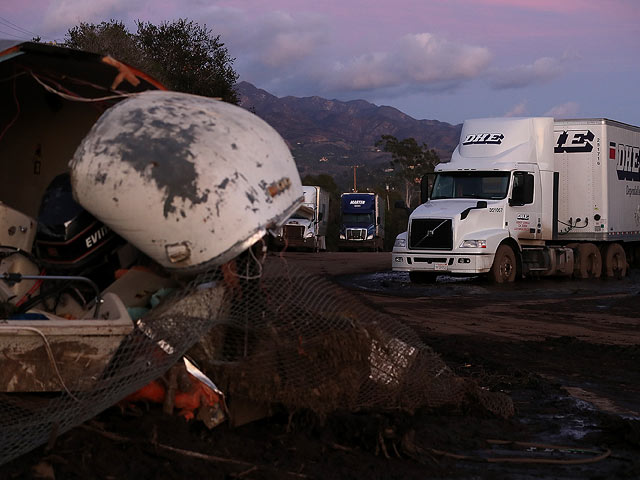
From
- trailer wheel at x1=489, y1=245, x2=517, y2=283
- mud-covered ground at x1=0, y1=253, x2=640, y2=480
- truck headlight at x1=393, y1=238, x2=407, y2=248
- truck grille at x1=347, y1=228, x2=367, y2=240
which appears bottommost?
mud-covered ground at x1=0, y1=253, x2=640, y2=480

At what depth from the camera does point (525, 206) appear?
2212 cm

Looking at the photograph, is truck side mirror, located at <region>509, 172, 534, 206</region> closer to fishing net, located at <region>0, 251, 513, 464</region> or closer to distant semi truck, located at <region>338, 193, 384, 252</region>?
fishing net, located at <region>0, 251, 513, 464</region>

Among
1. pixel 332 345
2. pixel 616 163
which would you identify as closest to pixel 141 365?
pixel 332 345

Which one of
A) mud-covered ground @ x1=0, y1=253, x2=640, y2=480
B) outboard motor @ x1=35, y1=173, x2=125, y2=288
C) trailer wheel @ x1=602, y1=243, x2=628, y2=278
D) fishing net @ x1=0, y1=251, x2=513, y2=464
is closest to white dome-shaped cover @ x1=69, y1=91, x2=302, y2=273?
fishing net @ x1=0, y1=251, x2=513, y2=464

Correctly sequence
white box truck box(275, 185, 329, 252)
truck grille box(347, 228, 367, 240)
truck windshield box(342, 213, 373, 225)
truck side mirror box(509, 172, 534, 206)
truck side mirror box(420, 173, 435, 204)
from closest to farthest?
truck side mirror box(509, 172, 534, 206)
truck side mirror box(420, 173, 435, 204)
white box truck box(275, 185, 329, 252)
truck grille box(347, 228, 367, 240)
truck windshield box(342, 213, 373, 225)

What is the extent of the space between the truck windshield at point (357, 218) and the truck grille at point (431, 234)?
25.0 meters

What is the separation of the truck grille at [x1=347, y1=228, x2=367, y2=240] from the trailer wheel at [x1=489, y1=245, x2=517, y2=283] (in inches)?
951

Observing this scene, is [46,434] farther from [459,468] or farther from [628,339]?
[628,339]

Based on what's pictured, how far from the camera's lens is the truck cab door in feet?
71.2

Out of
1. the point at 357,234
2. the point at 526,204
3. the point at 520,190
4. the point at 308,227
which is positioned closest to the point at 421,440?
the point at 520,190

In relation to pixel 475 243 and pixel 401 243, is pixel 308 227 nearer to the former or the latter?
pixel 401 243

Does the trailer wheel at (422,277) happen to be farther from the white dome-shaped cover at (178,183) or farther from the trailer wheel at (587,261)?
the white dome-shaped cover at (178,183)

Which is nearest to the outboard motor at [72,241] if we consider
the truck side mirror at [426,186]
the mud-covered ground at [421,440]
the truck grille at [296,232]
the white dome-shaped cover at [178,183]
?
the white dome-shaped cover at [178,183]

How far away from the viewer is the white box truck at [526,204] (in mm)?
21250
